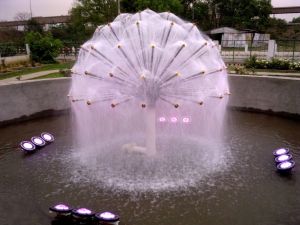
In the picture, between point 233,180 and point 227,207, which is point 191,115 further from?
point 227,207

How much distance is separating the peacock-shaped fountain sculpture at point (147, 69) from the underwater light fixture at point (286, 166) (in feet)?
10.2

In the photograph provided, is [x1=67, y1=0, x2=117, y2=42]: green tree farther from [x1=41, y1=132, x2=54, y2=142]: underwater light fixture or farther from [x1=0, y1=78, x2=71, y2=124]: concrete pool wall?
[x1=41, y1=132, x2=54, y2=142]: underwater light fixture

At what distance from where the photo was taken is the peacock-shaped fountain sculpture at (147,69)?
11.1 m

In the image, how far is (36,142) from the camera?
15.0 meters

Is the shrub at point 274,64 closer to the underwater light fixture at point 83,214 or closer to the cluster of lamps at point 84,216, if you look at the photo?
the cluster of lamps at point 84,216

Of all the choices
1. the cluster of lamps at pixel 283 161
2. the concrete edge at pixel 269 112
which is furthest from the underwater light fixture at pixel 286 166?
the concrete edge at pixel 269 112

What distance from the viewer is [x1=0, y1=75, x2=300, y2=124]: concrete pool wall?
61.8 feet

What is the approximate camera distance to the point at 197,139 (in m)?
14.8

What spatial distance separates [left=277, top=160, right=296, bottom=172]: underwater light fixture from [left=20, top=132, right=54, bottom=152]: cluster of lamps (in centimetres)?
930

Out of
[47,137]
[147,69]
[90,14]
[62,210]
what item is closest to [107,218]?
[62,210]

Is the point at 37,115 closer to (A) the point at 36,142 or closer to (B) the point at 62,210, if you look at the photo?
(A) the point at 36,142

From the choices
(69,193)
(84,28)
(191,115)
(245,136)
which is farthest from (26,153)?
(84,28)

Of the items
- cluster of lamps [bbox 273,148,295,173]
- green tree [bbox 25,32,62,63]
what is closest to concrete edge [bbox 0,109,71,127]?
cluster of lamps [bbox 273,148,295,173]

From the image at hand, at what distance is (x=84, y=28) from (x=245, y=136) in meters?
47.3
